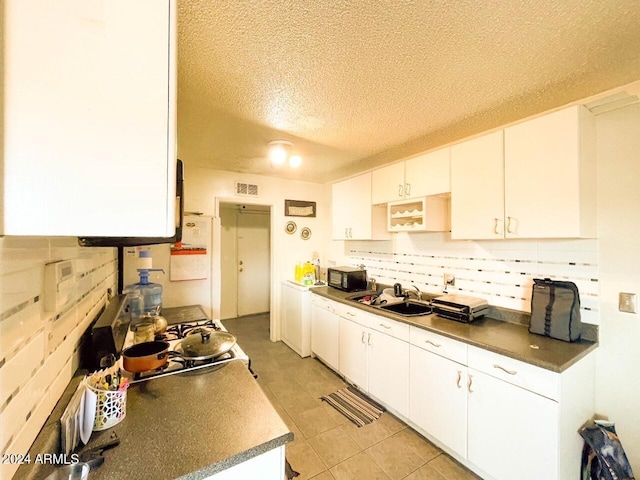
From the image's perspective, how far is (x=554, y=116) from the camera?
59.2 inches

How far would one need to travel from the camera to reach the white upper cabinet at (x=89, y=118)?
48 cm

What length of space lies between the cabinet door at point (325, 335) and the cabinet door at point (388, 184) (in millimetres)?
1315

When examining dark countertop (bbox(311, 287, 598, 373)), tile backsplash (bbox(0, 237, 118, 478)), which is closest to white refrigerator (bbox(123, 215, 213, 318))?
tile backsplash (bbox(0, 237, 118, 478))

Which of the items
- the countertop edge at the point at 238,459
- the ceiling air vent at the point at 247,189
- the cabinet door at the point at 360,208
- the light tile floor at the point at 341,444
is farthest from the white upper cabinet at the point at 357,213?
the countertop edge at the point at 238,459

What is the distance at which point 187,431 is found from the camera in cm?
84

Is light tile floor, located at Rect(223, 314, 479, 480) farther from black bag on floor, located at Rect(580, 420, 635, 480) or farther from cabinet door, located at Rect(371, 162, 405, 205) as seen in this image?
cabinet door, located at Rect(371, 162, 405, 205)

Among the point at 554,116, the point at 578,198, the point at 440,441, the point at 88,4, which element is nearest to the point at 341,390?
the point at 440,441

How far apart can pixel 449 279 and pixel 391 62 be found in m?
1.81

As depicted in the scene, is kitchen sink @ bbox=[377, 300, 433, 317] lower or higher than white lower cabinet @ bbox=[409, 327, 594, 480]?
higher

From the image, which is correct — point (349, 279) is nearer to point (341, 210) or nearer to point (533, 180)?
point (341, 210)

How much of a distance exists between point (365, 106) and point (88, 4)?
4.85 feet

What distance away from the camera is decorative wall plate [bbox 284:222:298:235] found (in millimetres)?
3699

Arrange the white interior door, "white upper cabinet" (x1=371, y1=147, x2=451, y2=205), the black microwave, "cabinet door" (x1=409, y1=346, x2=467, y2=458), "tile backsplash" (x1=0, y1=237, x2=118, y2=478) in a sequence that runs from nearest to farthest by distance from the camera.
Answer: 1. "tile backsplash" (x1=0, y1=237, x2=118, y2=478)
2. "cabinet door" (x1=409, y1=346, x2=467, y2=458)
3. "white upper cabinet" (x1=371, y1=147, x2=451, y2=205)
4. the black microwave
5. the white interior door

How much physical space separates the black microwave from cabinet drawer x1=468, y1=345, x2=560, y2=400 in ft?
5.00
